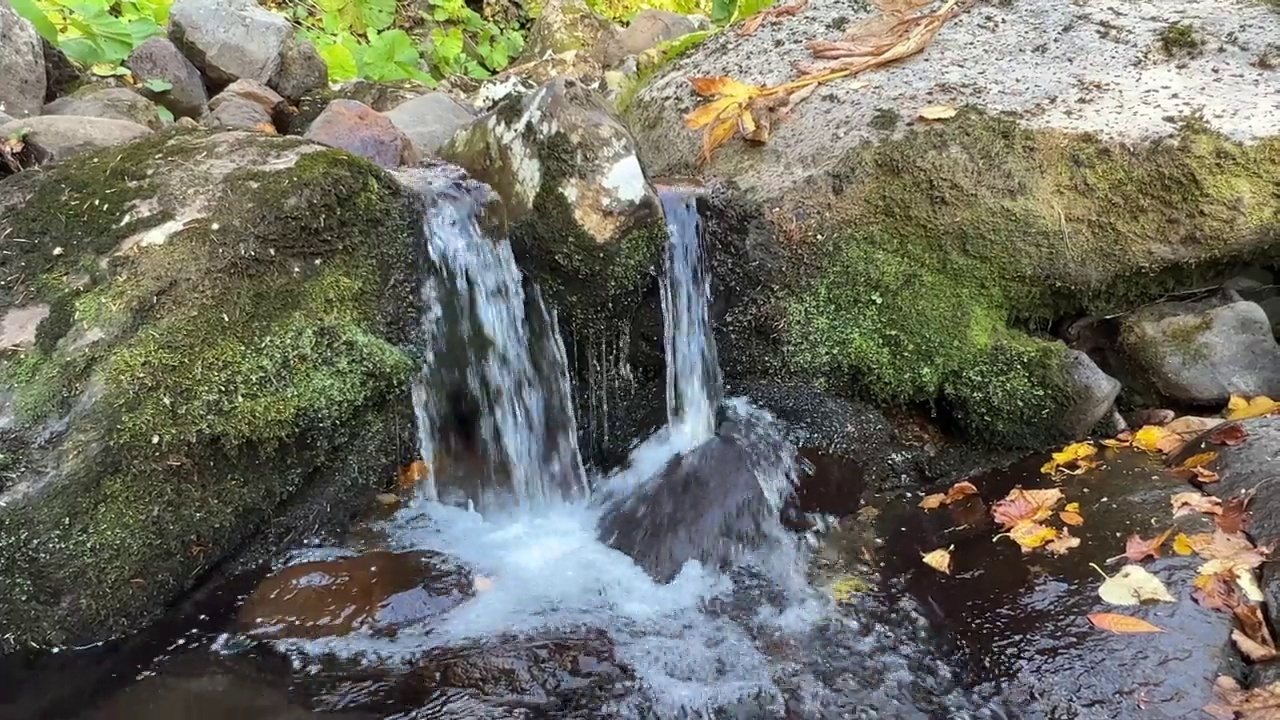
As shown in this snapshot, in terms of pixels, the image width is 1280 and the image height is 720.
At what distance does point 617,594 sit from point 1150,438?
8.02 feet

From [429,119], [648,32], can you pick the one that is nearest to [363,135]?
[429,119]

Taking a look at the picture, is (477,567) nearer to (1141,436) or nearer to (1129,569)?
(1129,569)

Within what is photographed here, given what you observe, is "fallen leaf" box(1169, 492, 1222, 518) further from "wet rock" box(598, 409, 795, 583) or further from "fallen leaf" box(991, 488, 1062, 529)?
"wet rock" box(598, 409, 795, 583)

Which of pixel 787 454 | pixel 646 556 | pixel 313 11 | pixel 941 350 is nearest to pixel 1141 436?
pixel 941 350

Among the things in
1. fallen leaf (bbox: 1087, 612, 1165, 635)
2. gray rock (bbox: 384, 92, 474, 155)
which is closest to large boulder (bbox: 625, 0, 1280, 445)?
fallen leaf (bbox: 1087, 612, 1165, 635)

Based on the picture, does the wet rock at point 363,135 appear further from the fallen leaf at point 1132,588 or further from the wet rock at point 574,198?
the fallen leaf at point 1132,588

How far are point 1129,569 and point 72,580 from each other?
11.5 feet

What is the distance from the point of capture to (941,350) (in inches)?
155

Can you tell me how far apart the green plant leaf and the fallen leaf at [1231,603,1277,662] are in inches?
251

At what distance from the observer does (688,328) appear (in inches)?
164

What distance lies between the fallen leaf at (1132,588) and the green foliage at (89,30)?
581 cm

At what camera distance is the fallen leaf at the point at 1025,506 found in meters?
3.37

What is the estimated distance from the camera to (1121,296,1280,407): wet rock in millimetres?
3957

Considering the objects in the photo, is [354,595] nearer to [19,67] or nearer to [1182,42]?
[19,67]
